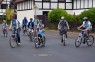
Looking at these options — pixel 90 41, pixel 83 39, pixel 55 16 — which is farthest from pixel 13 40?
pixel 55 16

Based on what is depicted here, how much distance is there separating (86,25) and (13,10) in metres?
55.7

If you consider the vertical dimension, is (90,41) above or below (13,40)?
below

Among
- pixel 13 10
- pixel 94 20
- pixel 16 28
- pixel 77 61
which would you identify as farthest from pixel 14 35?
pixel 13 10

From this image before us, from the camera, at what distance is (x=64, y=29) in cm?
2045

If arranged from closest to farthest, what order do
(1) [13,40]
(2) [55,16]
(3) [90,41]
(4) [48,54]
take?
(4) [48,54], (1) [13,40], (3) [90,41], (2) [55,16]

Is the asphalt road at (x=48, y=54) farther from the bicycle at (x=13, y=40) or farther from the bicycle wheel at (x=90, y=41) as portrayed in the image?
the bicycle at (x=13, y=40)

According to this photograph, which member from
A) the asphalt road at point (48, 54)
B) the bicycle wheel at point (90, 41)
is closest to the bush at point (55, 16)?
the bicycle wheel at point (90, 41)

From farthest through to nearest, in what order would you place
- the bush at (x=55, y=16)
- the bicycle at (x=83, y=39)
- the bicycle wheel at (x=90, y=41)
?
1. the bush at (x=55, y=16)
2. the bicycle wheel at (x=90, y=41)
3. the bicycle at (x=83, y=39)

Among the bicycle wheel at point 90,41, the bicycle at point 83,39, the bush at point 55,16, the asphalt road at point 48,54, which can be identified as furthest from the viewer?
the bush at point 55,16

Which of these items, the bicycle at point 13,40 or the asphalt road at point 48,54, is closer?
the asphalt road at point 48,54

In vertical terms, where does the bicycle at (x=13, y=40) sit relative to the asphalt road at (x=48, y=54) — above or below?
above

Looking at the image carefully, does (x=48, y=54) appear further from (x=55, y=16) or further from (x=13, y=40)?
(x=55, y=16)

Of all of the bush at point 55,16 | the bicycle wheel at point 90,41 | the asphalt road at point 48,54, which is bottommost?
the asphalt road at point 48,54

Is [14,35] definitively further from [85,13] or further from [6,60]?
[85,13]
